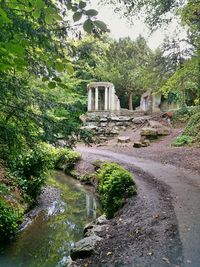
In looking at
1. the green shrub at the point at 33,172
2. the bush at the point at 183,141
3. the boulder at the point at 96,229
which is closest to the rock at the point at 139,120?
the bush at the point at 183,141

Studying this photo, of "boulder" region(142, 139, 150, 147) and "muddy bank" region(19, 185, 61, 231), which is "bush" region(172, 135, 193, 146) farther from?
"muddy bank" region(19, 185, 61, 231)

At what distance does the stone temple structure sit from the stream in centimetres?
1565

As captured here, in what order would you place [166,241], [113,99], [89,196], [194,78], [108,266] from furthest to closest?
1. [113,99]
2. [194,78]
3. [89,196]
4. [166,241]
5. [108,266]

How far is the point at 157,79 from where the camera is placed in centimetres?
1784

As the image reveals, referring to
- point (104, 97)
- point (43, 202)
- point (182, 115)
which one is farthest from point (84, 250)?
point (104, 97)

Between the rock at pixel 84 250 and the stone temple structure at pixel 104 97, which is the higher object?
the stone temple structure at pixel 104 97

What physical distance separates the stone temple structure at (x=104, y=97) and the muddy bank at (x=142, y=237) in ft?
63.5

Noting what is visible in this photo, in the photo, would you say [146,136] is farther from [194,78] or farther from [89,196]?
[89,196]

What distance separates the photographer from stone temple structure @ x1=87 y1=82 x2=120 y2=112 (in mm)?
26531

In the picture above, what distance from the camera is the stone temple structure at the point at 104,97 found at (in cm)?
2653

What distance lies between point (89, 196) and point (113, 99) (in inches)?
673

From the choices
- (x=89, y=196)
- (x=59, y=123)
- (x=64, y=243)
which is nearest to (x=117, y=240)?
(x=64, y=243)

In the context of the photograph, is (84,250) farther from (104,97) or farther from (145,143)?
(104,97)

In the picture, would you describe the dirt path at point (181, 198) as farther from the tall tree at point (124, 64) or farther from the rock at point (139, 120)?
the tall tree at point (124, 64)
